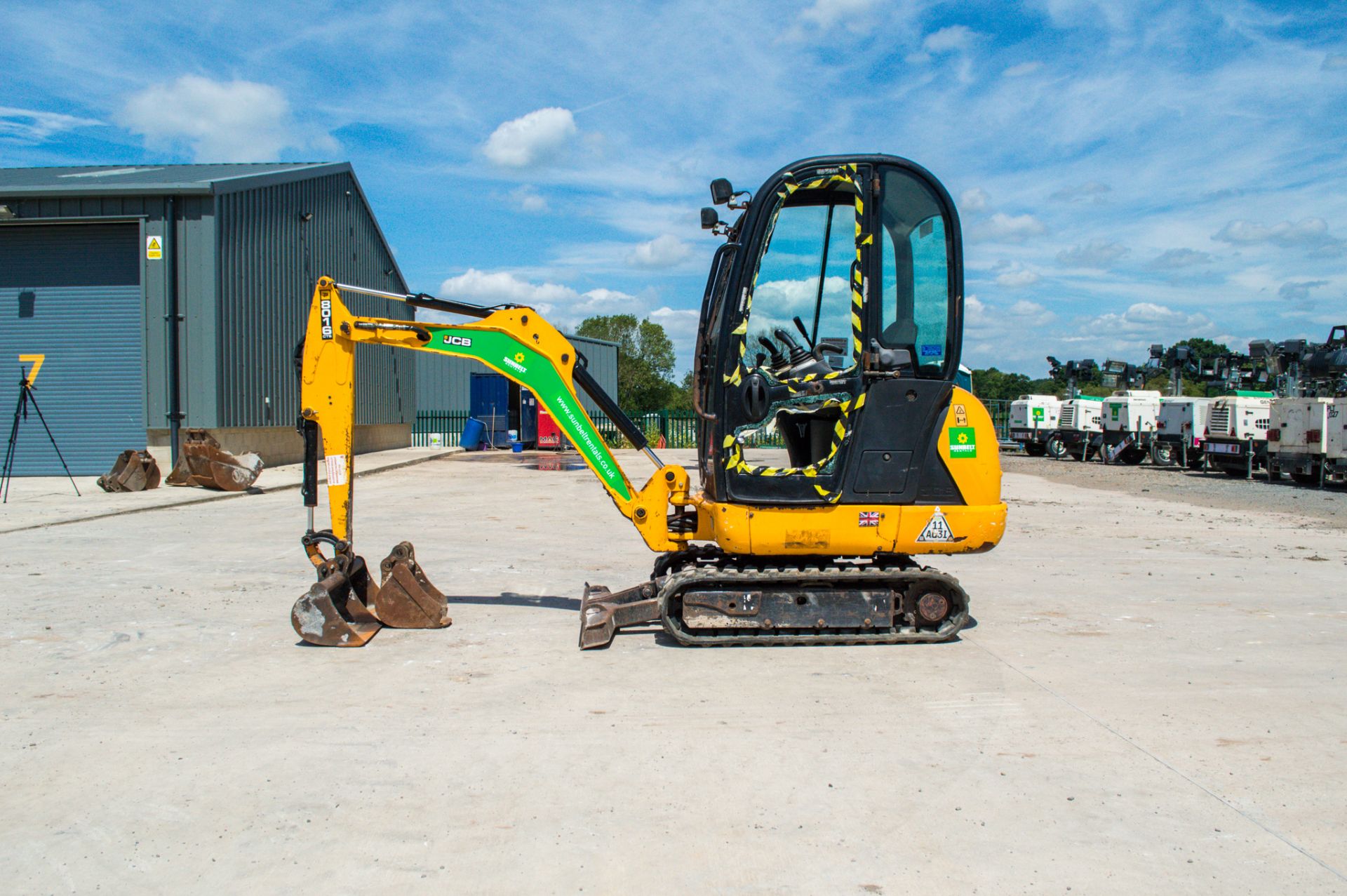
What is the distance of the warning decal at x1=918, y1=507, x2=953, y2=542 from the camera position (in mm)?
6070

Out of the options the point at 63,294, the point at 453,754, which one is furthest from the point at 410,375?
the point at 453,754

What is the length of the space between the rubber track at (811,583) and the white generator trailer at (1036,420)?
102ft

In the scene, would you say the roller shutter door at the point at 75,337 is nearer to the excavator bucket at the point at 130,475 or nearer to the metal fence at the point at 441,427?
the excavator bucket at the point at 130,475

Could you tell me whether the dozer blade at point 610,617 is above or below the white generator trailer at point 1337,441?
below

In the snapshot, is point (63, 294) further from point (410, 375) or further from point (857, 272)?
point (857, 272)

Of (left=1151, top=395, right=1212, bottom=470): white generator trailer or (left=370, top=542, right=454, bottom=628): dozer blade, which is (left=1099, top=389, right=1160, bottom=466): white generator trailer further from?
(left=370, top=542, right=454, bottom=628): dozer blade

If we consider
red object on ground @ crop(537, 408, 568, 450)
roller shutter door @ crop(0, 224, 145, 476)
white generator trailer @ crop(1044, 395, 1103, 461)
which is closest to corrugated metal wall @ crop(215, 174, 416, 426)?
roller shutter door @ crop(0, 224, 145, 476)

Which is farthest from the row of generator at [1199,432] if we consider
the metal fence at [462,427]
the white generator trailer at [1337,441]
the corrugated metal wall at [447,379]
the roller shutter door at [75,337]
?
the roller shutter door at [75,337]

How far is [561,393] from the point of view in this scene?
6.48m

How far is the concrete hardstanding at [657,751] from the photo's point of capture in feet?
10.8

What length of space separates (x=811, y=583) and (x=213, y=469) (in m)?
12.8

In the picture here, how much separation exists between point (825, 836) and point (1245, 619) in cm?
522

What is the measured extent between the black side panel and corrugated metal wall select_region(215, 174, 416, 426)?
524 inches

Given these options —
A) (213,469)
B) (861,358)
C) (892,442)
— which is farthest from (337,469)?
(213,469)
